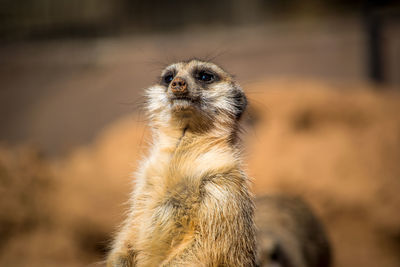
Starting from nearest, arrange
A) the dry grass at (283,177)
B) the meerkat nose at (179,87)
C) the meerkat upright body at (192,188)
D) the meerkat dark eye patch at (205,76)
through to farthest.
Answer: the meerkat upright body at (192,188), the meerkat nose at (179,87), the meerkat dark eye patch at (205,76), the dry grass at (283,177)

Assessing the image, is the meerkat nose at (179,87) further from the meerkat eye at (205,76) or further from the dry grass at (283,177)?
the dry grass at (283,177)

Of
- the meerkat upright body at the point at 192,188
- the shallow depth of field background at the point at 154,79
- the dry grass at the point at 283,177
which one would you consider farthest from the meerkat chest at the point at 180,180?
the dry grass at the point at 283,177

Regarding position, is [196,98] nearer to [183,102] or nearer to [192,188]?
[183,102]

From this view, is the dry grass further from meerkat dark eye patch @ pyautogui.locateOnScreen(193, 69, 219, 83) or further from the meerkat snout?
the meerkat snout

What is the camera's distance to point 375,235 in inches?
221

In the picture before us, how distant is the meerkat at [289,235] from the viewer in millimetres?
3510

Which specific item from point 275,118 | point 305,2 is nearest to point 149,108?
point 275,118

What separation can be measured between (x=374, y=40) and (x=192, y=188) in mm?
6966

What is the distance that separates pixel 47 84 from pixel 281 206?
6.41 meters

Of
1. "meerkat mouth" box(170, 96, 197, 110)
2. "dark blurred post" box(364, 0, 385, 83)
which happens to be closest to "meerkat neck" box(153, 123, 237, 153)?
"meerkat mouth" box(170, 96, 197, 110)

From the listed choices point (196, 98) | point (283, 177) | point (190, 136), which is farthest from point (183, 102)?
point (283, 177)

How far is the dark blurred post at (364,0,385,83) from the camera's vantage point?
7.95m

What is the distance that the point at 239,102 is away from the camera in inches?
116

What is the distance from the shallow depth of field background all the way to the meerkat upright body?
2063 mm
